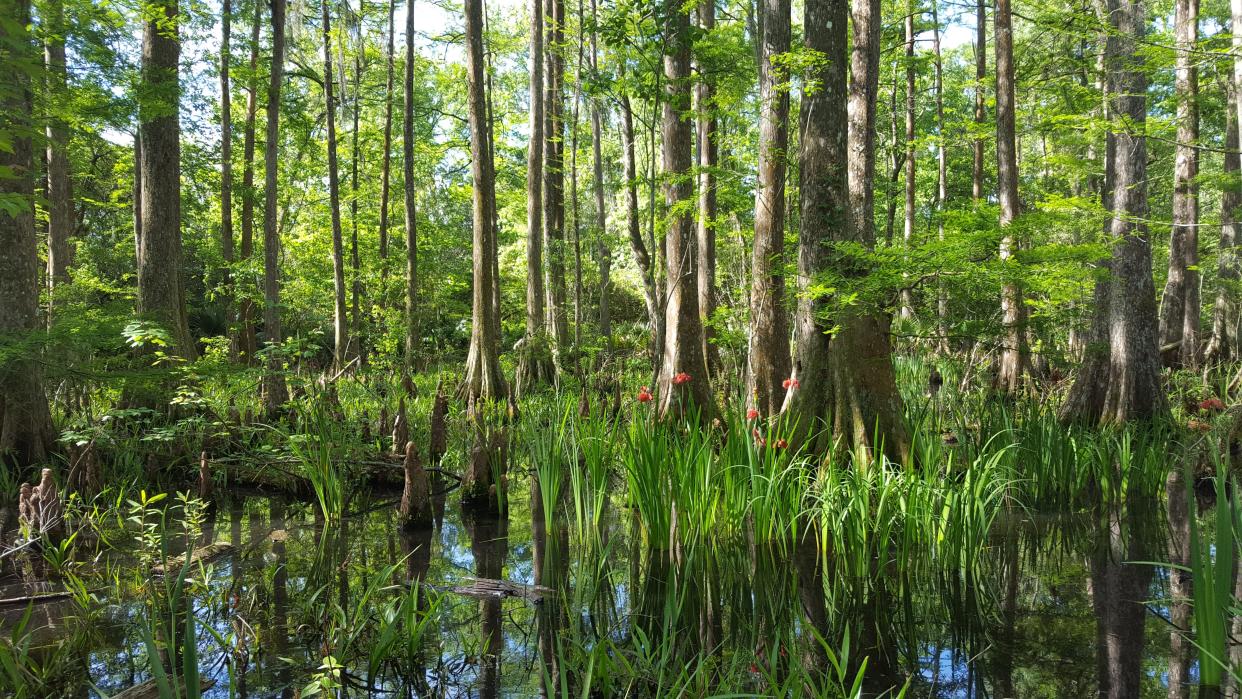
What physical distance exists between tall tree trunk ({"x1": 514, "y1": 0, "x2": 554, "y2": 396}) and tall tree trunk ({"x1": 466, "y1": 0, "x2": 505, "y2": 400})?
4.24ft

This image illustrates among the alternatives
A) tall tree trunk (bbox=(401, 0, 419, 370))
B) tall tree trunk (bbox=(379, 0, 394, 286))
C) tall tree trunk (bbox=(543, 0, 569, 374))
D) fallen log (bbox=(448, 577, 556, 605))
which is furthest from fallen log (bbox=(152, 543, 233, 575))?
tall tree trunk (bbox=(379, 0, 394, 286))

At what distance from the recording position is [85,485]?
507cm

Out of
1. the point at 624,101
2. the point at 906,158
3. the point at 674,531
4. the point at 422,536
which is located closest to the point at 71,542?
the point at 422,536

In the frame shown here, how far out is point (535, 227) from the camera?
38.2 feet

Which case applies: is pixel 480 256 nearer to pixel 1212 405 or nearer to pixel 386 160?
pixel 386 160

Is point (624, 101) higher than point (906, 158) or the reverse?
the reverse

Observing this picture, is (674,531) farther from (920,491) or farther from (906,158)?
(906,158)

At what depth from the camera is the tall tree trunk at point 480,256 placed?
30.2ft

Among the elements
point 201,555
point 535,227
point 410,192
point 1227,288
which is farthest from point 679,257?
point 1227,288

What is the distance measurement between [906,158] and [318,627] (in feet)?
48.8

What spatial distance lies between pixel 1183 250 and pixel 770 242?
925 centimetres

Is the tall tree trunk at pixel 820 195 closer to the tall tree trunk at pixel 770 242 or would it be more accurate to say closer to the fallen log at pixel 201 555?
the tall tree trunk at pixel 770 242

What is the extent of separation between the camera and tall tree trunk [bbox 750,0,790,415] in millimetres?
6504

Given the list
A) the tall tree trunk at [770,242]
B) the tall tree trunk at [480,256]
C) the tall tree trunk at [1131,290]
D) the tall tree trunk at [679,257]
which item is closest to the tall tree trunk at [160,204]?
the tall tree trunk at [480,256]
